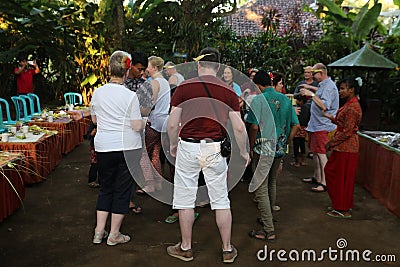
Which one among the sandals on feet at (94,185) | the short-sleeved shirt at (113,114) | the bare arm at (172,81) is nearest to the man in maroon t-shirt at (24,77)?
the sandals on feet at (94,185)

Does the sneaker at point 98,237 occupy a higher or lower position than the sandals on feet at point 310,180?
higher

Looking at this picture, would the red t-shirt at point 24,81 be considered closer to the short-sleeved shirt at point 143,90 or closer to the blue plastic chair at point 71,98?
the blue plastic chair at point 71,98

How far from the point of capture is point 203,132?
2.51 meters

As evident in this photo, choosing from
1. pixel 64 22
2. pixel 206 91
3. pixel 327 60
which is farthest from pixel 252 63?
pixel 206 91

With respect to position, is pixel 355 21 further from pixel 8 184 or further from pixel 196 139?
pixel 8 184

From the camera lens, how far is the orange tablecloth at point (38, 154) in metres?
3.95

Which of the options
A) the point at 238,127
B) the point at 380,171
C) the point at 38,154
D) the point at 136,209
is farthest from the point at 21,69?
the point at 380,171

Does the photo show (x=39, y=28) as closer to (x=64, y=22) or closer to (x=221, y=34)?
(x=64, y=22)

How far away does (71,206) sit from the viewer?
12.2 ft

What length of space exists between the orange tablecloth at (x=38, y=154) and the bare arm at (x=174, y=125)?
1.63 m

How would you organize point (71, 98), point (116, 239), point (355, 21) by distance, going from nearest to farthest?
point (116, 239), point (355, 21), point (71, 98)

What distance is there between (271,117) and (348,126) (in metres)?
0.81

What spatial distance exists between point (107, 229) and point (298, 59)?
8250 millimetres

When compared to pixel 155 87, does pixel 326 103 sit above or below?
below
